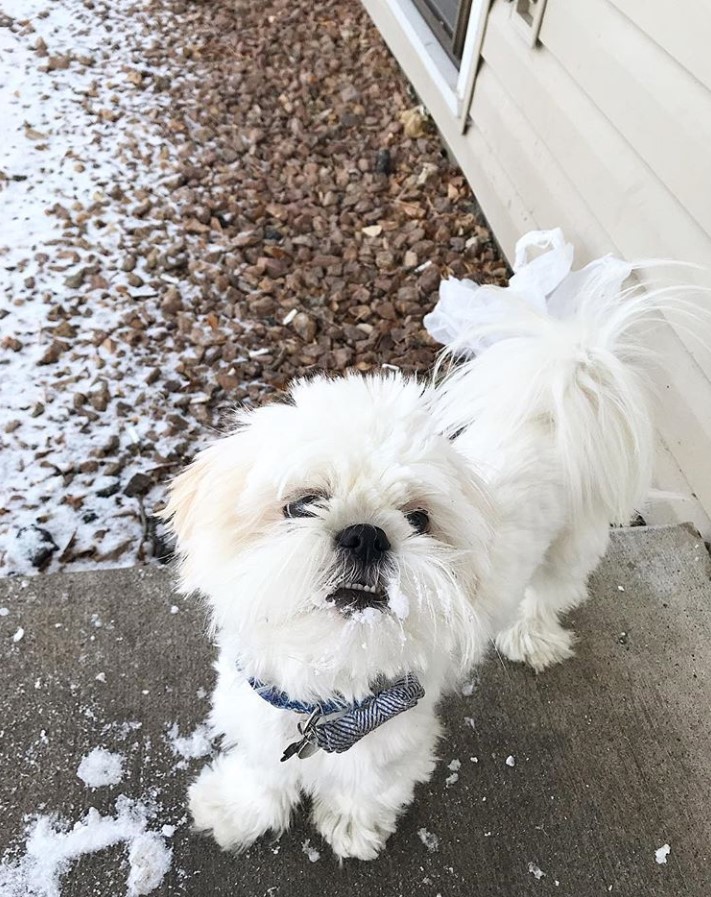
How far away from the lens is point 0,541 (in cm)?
257

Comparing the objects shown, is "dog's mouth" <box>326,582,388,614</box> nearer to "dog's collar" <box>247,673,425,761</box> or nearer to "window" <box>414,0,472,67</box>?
"dog's collar" <box>247,673,425,761</box>

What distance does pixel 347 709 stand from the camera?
1.50 metres

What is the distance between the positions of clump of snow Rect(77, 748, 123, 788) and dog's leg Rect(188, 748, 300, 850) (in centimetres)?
21

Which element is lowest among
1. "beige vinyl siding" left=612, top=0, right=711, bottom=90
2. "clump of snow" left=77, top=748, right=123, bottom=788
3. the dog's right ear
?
"clump of snow" left=77, top=748, right=123, bottom=788

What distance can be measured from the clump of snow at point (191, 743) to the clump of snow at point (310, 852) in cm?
36

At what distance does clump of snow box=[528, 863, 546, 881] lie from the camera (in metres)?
1.86

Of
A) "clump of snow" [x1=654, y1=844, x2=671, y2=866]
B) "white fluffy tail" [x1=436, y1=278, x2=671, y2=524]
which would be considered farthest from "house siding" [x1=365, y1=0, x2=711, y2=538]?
→ "clump of snow" [x1=654, y1=844, x2=671, y2=866]

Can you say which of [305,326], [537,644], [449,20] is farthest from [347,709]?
[449,20]

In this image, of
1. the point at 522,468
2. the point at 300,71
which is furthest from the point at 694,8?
the point at 300,71

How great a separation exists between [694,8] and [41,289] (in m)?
2.97

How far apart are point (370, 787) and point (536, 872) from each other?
0.55 metres

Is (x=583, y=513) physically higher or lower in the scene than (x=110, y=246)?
higher

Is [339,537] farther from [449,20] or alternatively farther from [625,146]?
[449,20]

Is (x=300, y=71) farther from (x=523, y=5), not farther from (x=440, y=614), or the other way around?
(x=440, y=614)
